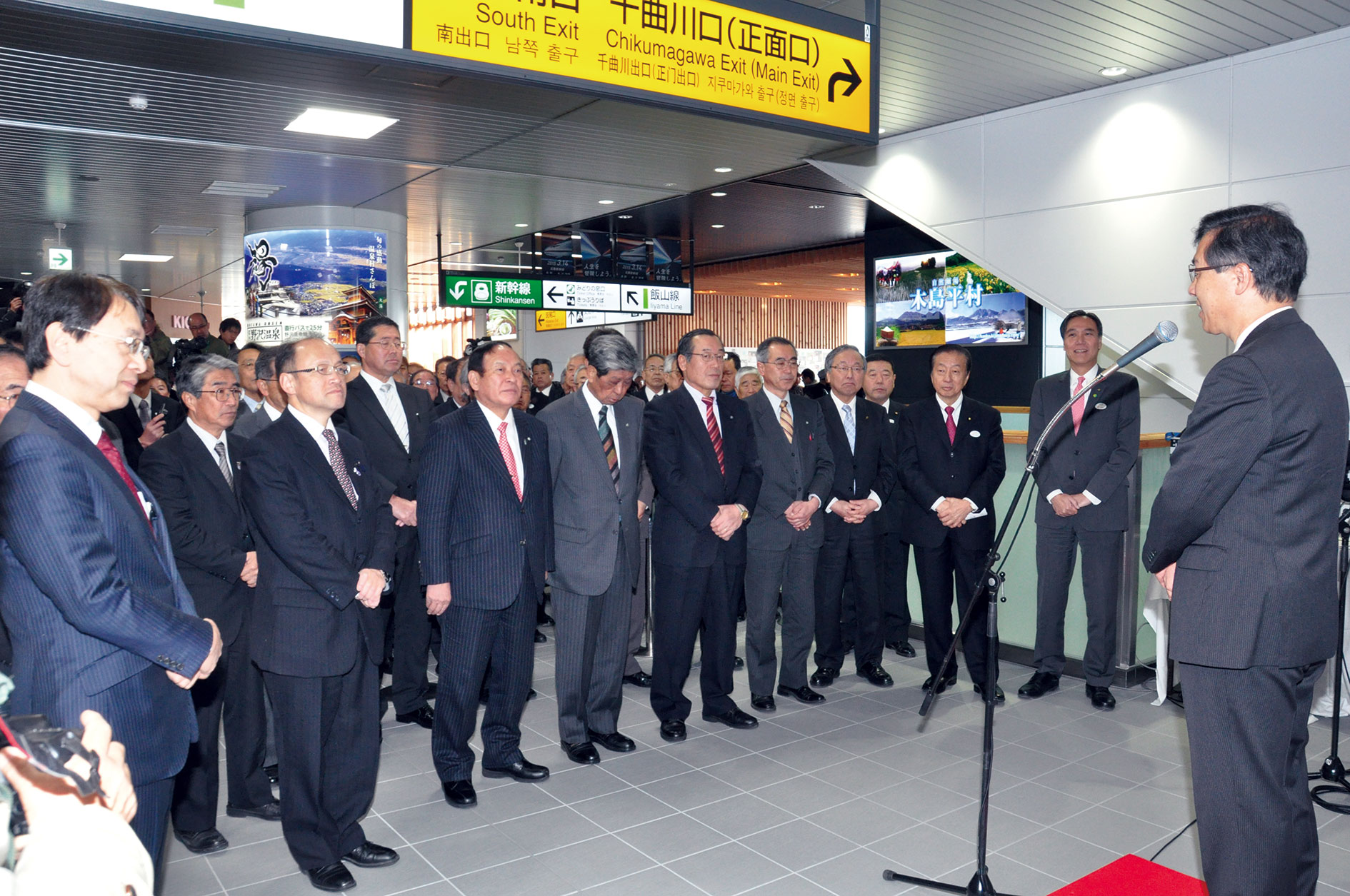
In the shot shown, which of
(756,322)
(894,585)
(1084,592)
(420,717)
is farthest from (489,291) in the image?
(756,322)

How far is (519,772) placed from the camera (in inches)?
159

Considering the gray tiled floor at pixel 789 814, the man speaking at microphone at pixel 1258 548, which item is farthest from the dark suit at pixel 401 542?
the man speaking at microphone at pixel 1258 548

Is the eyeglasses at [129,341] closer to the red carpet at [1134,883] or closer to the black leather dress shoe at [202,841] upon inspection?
the black leather dress shoe at [202,841]

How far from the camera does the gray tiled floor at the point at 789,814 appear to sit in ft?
10.5

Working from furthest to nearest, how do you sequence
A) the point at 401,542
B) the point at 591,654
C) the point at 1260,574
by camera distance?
the point at 401,542, the point at 591,654, the point at 1260,574

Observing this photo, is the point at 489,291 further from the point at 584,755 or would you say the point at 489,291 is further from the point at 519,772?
the point at 519,772

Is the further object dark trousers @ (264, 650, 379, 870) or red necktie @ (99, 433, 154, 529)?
dark trousers @ (264, 650, 379, 870)

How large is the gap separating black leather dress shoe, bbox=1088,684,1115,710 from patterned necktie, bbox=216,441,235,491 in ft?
14.0

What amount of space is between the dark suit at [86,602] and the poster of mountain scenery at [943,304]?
9742 millimetres

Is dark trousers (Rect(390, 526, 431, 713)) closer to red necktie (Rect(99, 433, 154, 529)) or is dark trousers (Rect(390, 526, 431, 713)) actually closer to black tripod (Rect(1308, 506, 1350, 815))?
red necktie (Rect(99, 433, 154, 529))

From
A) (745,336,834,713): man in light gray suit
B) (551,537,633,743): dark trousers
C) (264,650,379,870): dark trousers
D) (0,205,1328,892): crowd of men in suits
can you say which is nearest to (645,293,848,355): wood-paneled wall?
(0,205,1328,892): crowd of men in suits

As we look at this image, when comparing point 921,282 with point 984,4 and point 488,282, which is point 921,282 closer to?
point 488,282

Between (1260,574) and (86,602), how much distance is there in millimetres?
2625

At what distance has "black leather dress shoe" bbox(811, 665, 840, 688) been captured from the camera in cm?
541
